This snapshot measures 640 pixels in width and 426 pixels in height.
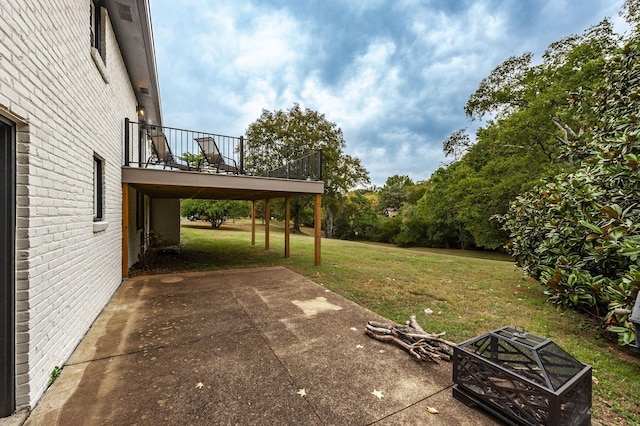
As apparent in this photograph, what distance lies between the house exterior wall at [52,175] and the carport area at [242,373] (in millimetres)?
338

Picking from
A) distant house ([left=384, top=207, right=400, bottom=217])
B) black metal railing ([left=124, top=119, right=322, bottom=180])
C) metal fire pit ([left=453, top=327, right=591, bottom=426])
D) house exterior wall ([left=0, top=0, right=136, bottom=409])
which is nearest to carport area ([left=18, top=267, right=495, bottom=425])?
metal fire pit ([left=453, top=327, right=591, bottom=426])

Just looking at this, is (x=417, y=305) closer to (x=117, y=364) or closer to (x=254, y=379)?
(x=254, y=379)

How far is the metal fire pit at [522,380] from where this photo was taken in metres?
1.88

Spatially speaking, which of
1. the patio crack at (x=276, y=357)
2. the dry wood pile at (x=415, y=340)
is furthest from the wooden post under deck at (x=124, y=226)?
the dry wood pile at (x=415, y=340)

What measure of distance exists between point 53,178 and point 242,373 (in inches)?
101

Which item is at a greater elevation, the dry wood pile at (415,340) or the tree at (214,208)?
the tree at (214,208)

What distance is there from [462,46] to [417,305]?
16.4 metres

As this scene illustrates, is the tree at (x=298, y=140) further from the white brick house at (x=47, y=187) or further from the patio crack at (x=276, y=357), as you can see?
the patio crack at (x=276, y=357)

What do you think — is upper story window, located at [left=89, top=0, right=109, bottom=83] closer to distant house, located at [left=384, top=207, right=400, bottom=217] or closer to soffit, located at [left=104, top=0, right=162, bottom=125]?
soffit, located at [left=104, top=0, right=162, bottom=125]

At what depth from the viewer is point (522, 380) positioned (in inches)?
76.2

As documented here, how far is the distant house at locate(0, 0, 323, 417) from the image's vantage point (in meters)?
1.92

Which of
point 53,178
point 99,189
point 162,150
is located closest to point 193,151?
point 162,150

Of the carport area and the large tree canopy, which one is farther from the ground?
the large tree canopy

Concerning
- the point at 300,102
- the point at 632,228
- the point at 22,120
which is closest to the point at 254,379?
the point at 22,120
